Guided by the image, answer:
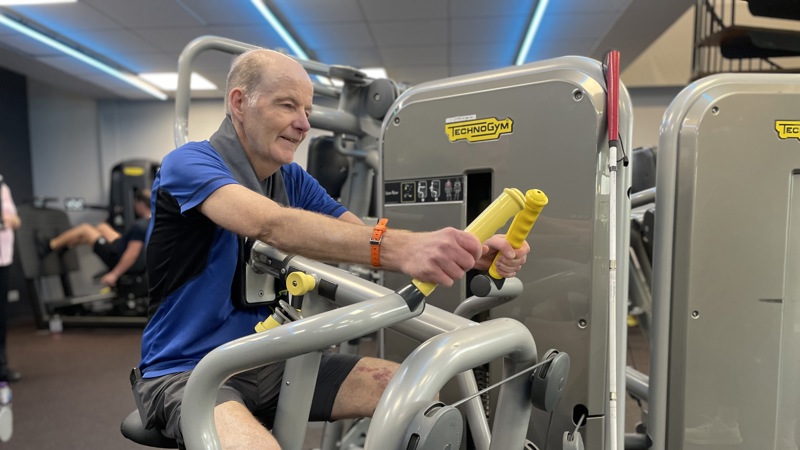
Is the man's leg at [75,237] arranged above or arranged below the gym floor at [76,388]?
above

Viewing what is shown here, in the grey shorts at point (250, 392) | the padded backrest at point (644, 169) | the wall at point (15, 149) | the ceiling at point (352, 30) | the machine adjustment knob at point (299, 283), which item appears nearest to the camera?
the machine adjustment knob at point (299, 283)

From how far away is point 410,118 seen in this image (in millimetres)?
1488

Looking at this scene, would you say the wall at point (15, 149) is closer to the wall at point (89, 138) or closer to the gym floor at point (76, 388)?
the wall at point (89, 138)

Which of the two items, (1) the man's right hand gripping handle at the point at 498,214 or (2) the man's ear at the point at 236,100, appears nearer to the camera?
(1) the man's right hand gripping handle at the point at 498,214

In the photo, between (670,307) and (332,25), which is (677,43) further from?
(670,307)

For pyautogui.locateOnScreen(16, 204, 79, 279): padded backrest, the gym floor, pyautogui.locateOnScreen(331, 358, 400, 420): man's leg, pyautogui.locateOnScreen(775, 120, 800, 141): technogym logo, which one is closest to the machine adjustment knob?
pyautogui.locateOnScreen(331, 358, 400, 420): man's leg

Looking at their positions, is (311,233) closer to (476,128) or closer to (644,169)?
(476,128)

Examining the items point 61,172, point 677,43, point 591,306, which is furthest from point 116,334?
point 677,43

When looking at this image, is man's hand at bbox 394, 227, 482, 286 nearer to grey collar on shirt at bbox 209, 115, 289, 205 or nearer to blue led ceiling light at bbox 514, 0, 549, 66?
grey collar on shirt at bbox 209, 115, 289, 205

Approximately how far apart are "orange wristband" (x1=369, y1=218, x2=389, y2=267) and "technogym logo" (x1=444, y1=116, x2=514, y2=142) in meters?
0.49

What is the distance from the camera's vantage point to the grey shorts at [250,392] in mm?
1115

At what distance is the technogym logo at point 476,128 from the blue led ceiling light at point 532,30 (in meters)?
3.54

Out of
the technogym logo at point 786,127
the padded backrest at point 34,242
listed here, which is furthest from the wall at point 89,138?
the technogym logo at point 786,127

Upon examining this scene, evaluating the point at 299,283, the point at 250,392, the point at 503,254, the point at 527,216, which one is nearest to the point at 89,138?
the point at 250,392
